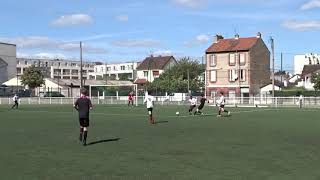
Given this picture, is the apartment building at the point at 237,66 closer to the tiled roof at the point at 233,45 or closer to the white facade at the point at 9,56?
the tiled roof at the point at 233,45

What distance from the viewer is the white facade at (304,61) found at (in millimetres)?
144637

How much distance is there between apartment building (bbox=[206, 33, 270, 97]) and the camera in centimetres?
8006

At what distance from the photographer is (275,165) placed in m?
11.5

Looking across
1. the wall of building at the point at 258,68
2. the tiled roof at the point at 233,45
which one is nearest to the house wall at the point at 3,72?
the tiled roof at the point at 233,45

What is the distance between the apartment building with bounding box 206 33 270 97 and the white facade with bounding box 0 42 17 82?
6709 cm

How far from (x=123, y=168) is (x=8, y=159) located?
3.24m

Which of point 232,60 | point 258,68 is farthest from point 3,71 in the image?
point 258,68

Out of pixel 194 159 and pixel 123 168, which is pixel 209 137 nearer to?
pixel 194 159

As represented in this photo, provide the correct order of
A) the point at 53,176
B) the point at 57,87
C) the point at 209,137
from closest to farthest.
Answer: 1. the point at 53,176
2. the point at 209,137
3. the point at 57,87

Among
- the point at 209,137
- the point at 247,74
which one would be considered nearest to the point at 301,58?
the point at 247,74

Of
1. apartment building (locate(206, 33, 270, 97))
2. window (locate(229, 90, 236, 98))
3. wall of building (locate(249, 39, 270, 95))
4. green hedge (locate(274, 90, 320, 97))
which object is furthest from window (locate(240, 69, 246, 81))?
green hedge (locate(274, 90, 320, 97))

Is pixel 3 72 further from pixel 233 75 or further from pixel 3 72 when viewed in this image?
→ pixel 233 75

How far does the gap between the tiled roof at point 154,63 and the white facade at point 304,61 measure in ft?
129

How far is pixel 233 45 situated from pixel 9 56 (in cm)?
7332
